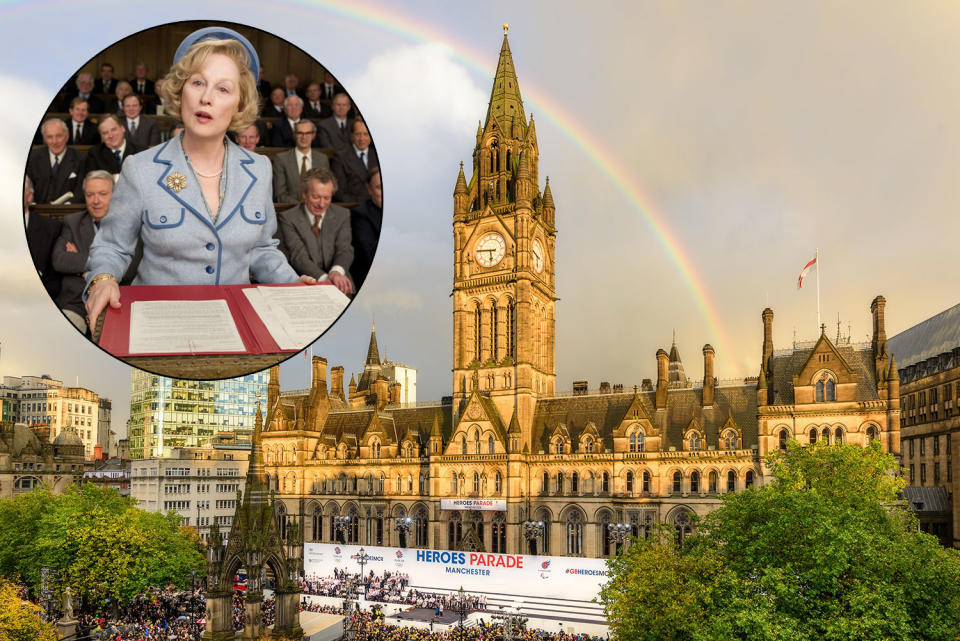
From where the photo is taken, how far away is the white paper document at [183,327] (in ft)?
35.9

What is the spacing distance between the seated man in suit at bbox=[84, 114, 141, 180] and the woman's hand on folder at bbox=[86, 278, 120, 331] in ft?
5.53

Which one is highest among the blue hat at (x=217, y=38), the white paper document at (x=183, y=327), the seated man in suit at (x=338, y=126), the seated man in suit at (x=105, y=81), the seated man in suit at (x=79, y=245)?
the blue hat at (x=217, y=38)

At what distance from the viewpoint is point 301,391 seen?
4176 inches

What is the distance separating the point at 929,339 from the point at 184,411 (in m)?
135

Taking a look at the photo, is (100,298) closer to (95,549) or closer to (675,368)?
(95,549)

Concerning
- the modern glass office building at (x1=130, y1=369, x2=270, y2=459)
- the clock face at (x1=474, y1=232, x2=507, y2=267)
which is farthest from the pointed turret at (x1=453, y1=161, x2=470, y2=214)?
the modern glass office building at (x1=130, y1=369, x2=270, y2=459)

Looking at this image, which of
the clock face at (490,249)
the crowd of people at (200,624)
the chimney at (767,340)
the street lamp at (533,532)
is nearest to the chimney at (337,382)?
the clock face at (490,249)

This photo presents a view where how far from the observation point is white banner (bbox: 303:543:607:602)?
56094 mm

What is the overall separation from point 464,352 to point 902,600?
58213mm

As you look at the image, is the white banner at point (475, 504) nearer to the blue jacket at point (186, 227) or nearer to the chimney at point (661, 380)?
the chimney at point (661, 380)

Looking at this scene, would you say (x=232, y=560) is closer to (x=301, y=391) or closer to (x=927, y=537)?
(x=927, y=537)

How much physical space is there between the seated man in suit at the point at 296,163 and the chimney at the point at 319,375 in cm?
8845

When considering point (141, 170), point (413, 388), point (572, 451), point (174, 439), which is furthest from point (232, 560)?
point (413, 388)

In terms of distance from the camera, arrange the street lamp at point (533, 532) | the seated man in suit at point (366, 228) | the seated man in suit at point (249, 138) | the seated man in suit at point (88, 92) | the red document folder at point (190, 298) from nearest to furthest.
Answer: the red document folder at point (190, 298) → the seated man in suit at point (88, 92) → the seated man in suit at point (249, 138) → the seated man in suit at point (366, 228) → the street lamp at point (533, 532)
